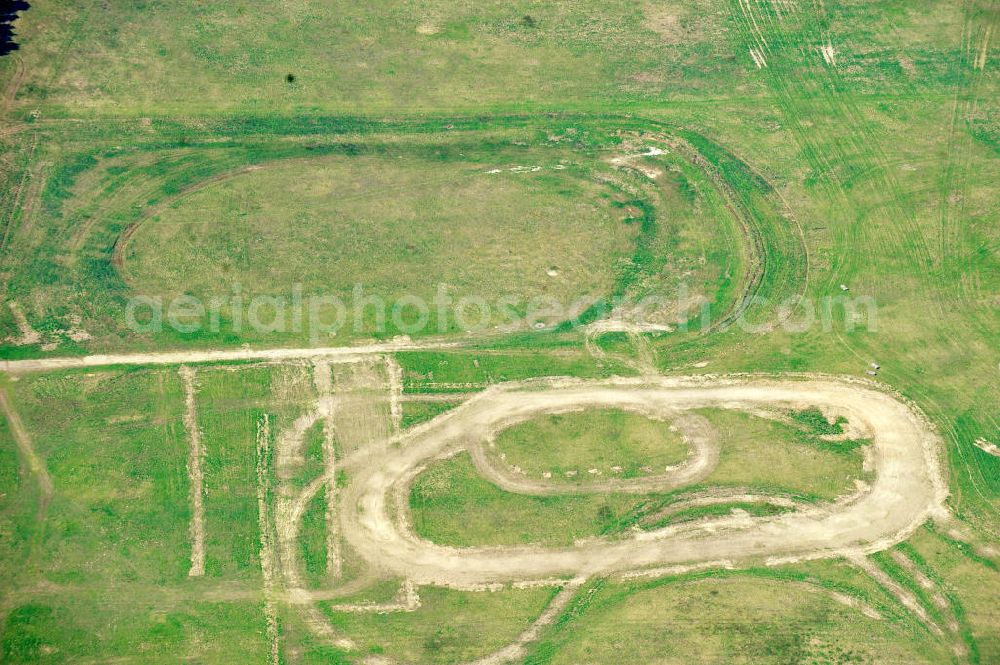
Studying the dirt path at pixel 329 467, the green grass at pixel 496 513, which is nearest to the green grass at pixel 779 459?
the green grass at pixel 496 513

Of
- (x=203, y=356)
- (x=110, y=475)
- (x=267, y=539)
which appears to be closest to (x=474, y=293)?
(x=203, y=356)

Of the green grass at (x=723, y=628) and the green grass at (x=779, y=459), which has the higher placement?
the green grass at (x=779, y=459)

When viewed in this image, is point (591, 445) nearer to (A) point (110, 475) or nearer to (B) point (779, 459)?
(B) point (779, 459)

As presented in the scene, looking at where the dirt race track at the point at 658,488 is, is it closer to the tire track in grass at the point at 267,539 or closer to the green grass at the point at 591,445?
the green grass at the point at 591,445

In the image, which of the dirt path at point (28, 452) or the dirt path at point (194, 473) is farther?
the dirt path at point (28, 452)

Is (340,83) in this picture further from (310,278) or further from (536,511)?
(536,511)

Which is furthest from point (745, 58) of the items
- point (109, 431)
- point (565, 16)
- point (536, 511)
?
point (109, 431)

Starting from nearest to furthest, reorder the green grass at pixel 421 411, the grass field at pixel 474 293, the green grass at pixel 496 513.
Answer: the grass field at pixel 474 293 < the green grass at pixel 496 513 < the green grass at pixel 421 411
